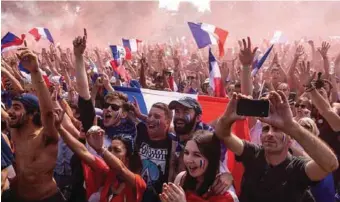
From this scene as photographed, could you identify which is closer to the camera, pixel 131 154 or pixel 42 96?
pixel 42 96

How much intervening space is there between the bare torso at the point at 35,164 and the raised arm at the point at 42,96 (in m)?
0.08

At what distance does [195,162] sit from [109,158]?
0.60 m

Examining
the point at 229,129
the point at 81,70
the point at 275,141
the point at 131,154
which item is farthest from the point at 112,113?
the point at 275,141

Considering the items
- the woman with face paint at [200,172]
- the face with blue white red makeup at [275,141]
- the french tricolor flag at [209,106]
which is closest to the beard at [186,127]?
the french tricolor flag at [209,106]

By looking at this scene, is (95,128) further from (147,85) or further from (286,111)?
(147,85)

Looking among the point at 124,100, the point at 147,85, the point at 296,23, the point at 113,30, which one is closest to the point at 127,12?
the point at 113,30

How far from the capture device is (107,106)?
4.14 metres

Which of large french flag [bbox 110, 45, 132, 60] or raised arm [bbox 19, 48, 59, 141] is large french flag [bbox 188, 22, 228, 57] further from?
raised arm [bbox 19, 48, 59, 141]

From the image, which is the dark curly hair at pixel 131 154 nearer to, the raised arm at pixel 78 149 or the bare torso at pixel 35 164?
the raised arm at pixel 78 149

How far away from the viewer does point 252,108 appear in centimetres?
262

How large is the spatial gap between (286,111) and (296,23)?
25343 millimetres

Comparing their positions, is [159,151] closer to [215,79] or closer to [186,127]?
[186,127]

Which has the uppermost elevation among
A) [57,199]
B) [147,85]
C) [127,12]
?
[127,12]

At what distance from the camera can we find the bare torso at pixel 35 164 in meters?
3.41
